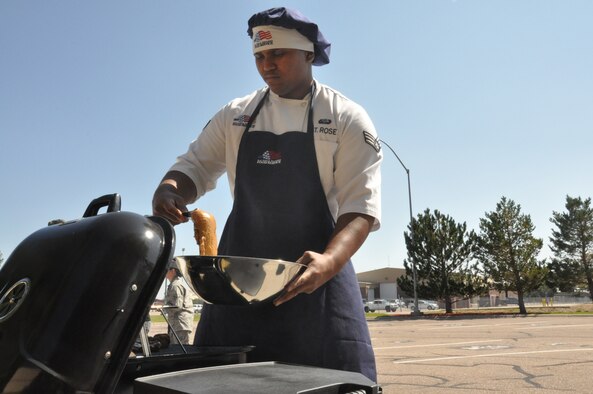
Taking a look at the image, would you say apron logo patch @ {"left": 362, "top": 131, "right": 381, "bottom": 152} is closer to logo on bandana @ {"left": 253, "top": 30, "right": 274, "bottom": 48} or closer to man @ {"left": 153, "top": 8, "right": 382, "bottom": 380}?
man @ {"left": 153, "top": 8, "right": 382, "bottom": 380}

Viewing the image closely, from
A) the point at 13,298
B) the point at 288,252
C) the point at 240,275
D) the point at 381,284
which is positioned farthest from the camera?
the point at 381,284

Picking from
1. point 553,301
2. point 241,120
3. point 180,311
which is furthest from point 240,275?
point 553,301

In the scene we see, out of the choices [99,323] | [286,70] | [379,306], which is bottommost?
[379,306]

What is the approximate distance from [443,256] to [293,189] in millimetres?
35044

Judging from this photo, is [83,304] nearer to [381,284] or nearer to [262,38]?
[262,38]

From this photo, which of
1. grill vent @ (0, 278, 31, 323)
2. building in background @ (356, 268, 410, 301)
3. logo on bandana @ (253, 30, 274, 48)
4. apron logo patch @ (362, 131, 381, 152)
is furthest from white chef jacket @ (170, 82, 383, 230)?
building in background @ (356, 268, 410, 301)

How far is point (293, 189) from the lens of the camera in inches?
60.2

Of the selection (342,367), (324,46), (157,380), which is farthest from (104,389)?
(324,46)

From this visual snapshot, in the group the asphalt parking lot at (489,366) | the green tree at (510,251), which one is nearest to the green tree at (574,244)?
the green tree at (510,251)

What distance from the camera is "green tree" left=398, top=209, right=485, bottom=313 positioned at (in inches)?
1368

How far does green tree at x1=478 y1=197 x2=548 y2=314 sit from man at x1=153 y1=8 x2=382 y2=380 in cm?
3689

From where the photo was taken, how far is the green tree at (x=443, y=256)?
34.8 meters

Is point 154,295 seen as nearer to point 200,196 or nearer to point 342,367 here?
point 342,367

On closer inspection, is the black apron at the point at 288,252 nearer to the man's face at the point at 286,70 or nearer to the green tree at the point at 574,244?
the man's face at the point at 286,70
